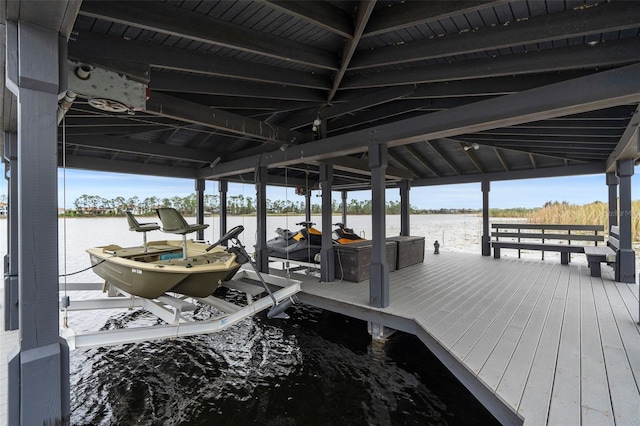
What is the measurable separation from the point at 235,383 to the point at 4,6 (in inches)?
144

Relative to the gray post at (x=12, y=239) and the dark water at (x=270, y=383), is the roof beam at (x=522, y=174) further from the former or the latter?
the gray post at (x=12, y=239)

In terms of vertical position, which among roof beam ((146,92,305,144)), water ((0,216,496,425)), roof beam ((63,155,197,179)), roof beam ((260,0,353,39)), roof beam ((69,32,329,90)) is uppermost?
roof beam ((260,0,353,39))

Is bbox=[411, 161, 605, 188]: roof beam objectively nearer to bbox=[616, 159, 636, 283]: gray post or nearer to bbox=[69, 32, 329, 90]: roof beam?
bbox=[616, 159, 636, 283]: gray post

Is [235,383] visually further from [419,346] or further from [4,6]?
[4,6]

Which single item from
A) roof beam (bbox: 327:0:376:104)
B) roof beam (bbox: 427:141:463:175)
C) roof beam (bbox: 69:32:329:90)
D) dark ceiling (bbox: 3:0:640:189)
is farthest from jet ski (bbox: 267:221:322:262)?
roof beam (bbox: 327:0:376:104)

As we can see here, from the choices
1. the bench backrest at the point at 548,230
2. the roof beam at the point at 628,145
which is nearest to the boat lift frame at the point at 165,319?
the roof beam at the point at 628,145

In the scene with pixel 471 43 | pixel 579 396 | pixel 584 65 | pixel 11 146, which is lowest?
pixel 579 396

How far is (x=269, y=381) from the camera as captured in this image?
11.4ft

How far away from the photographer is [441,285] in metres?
5.36

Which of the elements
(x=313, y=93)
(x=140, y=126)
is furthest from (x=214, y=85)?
(x=140, y=126)

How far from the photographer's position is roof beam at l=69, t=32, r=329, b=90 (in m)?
2.48

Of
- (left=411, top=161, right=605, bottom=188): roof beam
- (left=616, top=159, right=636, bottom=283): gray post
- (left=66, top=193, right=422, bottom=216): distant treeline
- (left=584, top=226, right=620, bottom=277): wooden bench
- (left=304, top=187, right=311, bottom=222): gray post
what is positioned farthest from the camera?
(left=304, top=187, right=311, bottom=222): gray post

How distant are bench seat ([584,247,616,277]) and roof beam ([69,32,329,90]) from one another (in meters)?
6.35

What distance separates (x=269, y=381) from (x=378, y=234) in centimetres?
231
